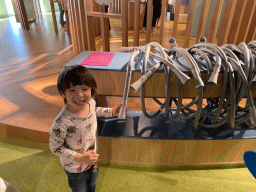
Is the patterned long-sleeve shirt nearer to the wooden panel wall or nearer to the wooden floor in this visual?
the wooden panel wall

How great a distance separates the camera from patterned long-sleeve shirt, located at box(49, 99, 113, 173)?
58 cm

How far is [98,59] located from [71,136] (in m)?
0.40

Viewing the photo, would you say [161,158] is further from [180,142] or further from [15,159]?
[15,159]

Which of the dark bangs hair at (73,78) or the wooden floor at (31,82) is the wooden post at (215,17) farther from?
the dark bangs hair at (73,78)

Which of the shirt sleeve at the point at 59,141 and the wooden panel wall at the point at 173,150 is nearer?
the shirt sleeve at the point at 59,141

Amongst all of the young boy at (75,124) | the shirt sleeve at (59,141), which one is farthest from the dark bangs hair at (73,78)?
the shirt sleeve at (59,141)

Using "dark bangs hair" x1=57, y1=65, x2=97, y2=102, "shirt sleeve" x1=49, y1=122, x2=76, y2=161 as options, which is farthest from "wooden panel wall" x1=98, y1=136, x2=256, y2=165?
"dark bangs hair" x1=57, y1=65, x2=97, y2=102

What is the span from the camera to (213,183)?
974 millimetres

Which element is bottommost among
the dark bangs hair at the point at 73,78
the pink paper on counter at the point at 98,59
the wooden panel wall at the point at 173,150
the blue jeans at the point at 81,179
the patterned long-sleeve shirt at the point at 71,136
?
the wooden panel wall at the point at 173,150

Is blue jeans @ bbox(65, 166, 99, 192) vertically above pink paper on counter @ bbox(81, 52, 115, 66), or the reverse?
pink paper on counter @ bbox(81, 52, 115, 66)

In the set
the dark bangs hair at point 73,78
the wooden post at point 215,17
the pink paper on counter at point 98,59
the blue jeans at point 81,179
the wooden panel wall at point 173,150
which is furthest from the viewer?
the wooden post at point 215,17

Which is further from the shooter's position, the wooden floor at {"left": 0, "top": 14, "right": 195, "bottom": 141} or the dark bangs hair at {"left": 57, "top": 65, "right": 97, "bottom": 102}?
the wooden floor at {"left": 0, "top": 14, "right": 195, "bottom": 141}

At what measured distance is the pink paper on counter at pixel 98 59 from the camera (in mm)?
803

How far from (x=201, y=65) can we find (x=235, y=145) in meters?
0.53
